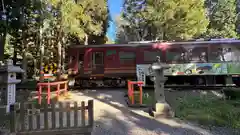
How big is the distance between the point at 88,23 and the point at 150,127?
395 inches

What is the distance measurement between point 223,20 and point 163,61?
15.8 metres

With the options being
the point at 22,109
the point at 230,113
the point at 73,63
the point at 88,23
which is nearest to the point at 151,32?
the point at 88,23

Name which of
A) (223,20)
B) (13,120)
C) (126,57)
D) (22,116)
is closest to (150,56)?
(126,57)

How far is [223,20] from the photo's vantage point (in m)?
20.9

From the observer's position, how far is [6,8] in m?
10.2

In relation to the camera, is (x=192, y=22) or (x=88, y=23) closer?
(x=88, y=23)

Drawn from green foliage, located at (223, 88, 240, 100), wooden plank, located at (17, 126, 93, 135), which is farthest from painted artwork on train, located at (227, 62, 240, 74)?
wooden plank, located at (17, 126, 93, 135)

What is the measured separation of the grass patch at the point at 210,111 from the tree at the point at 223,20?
54.4ft

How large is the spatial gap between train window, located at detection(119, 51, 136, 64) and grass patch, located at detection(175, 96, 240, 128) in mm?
4124

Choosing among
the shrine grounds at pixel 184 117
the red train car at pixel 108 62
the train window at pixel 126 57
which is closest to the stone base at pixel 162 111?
the shrine grounds at pixel 184 117

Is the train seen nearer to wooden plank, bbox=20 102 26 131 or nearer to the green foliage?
the green foliage

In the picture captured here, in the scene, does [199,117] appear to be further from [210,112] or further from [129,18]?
[129,18]

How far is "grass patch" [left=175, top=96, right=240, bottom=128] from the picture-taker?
4648 mm

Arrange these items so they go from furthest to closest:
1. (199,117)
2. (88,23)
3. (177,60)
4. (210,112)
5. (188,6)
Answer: (188,6) → (88,23) → (177,60) → (210,112) → (199,117)
